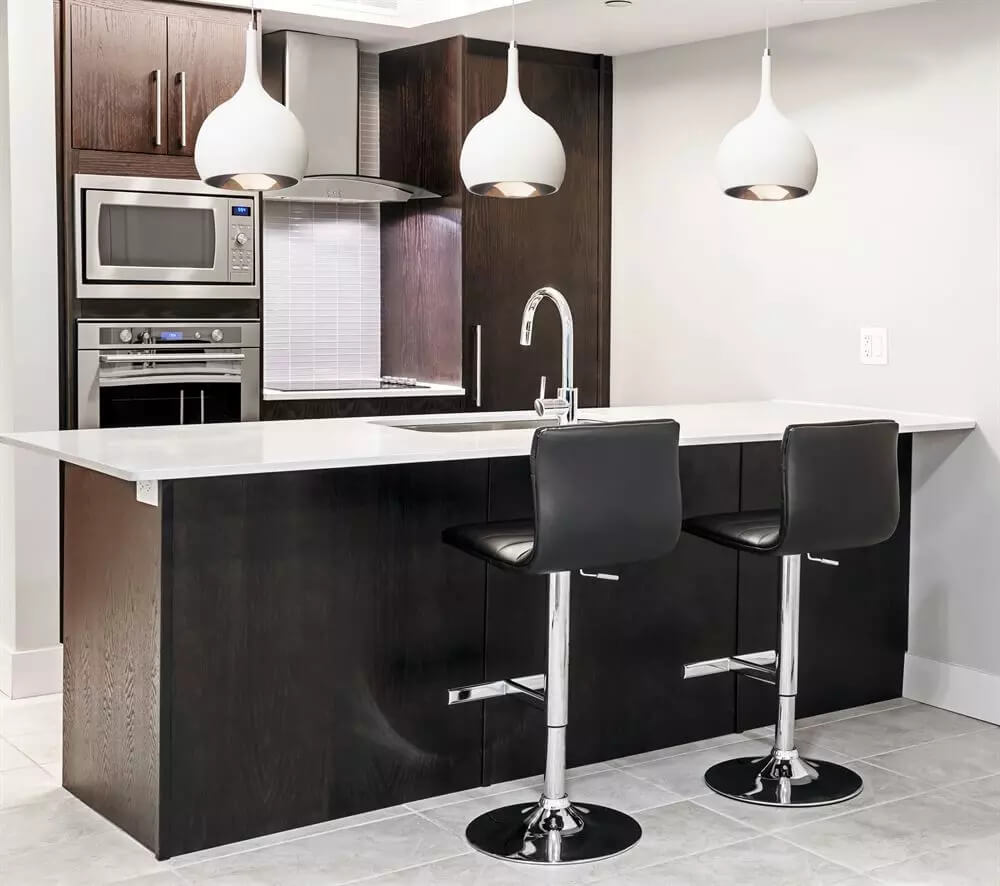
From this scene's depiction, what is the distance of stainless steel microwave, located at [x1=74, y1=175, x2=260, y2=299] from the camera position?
440 cm

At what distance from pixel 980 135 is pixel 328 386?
Answer: 2.60m

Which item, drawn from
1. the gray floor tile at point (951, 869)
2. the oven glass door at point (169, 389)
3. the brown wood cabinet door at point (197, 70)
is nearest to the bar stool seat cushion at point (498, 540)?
the gray floor tile at point (951, 869)

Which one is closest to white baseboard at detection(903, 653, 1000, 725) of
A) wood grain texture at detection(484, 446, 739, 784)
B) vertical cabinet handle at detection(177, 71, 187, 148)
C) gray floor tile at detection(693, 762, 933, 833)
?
gray floor tile at detection(693, 762, 933, 833)

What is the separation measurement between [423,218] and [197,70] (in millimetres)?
1141

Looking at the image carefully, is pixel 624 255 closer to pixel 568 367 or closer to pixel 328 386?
pixel 328 386

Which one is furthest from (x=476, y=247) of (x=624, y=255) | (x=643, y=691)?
(x=643, y=691)

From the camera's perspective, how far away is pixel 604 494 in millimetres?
3006

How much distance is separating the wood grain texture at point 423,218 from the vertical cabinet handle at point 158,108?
114cm

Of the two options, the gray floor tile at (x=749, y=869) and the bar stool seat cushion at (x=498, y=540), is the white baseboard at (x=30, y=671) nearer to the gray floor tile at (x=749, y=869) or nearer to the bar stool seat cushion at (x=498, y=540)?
the bar stool seat cushion at (x=498, y=540)

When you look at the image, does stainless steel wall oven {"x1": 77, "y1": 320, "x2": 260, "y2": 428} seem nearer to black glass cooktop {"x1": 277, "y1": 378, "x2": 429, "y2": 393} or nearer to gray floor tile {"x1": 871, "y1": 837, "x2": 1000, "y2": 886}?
black glass cooktop {"x1": 277, "y1": 378, "x2": 429, "y2": 393}

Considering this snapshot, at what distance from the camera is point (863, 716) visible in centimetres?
423

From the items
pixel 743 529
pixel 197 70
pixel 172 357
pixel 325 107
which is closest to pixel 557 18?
pixel 325 107

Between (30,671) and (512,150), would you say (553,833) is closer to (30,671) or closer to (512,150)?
(512,150)

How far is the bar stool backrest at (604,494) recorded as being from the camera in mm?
2947
